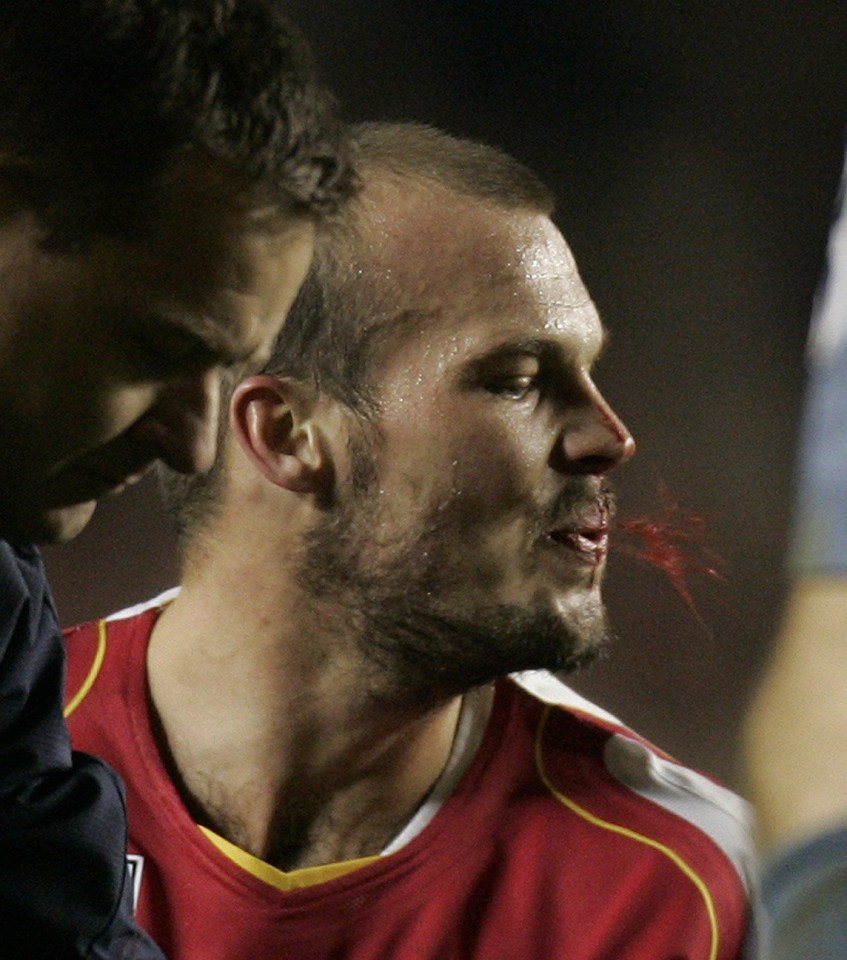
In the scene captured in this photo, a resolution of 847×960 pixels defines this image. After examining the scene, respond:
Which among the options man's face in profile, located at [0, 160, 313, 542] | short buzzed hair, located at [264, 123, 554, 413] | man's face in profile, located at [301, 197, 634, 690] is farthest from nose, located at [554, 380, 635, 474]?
man's face in profile, located at [0, 160, 313, 542]

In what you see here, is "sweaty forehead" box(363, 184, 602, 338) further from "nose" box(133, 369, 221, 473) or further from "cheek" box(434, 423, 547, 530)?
"nose" box(133, 369, 221, 473)

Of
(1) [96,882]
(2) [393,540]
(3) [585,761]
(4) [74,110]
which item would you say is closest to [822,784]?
(3) [585,761]

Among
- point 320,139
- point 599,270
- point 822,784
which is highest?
point 320,139

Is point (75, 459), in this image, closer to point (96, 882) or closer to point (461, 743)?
point (96, 882)

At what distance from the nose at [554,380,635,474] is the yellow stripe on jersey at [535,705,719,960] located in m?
0.15

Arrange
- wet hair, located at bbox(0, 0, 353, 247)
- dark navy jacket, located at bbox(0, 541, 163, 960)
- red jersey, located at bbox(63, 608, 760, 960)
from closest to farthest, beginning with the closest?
1. wet hair, located at bbox(0, 0, 353, 247)
2. dark navy jacket, located at bbox(0, 541, 163, 960)
3. red jersey, located at bbox(63, 608, 760, 960)

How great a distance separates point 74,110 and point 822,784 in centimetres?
54

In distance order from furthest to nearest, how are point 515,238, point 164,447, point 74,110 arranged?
point 515,238
point 164,447
point 74,110

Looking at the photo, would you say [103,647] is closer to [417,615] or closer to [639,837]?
[417,615]

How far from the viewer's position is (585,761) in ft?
2.55

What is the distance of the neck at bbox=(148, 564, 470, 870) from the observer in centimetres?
75

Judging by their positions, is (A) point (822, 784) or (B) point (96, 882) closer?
(B) point (96, 882)

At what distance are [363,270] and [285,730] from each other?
0.25 m

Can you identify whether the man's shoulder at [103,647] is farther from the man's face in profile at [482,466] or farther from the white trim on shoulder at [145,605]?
the man's face in profile at [482,466]
